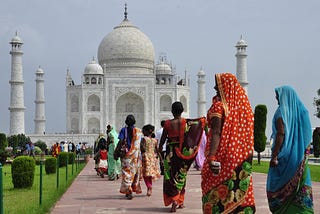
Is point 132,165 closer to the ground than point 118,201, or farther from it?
farther from it

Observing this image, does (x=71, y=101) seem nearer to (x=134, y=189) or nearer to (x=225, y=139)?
(x=134, y=189)

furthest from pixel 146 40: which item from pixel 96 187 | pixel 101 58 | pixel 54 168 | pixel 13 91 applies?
pixel 96 187

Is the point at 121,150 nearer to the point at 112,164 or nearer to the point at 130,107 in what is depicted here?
the point at 112,164

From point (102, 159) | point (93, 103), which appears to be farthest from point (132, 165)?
point (93, 103)

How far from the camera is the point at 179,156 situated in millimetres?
5945

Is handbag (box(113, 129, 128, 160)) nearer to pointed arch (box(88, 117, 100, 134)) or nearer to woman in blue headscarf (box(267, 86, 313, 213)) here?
woman in blue headscarf (box(267, 86, 313, 213))

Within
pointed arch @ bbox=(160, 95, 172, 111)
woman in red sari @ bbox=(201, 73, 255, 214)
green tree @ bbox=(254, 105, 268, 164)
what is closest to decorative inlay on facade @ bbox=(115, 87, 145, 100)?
pointed arch @ bbox=(160, 95, 172, 111)

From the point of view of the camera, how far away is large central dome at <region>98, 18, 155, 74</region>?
136 ft

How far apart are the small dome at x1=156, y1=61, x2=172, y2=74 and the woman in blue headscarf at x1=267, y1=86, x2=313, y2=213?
3752cm

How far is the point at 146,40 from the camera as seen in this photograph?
4294 centimetres

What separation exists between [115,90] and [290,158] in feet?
116

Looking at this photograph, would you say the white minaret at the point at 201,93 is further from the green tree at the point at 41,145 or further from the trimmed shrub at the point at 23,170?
the trimmed shrub at the point at 23,170

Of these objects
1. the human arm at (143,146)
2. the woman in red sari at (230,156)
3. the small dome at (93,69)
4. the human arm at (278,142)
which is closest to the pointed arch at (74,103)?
the small dome at (93,69)

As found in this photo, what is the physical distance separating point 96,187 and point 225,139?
5.39 metres
